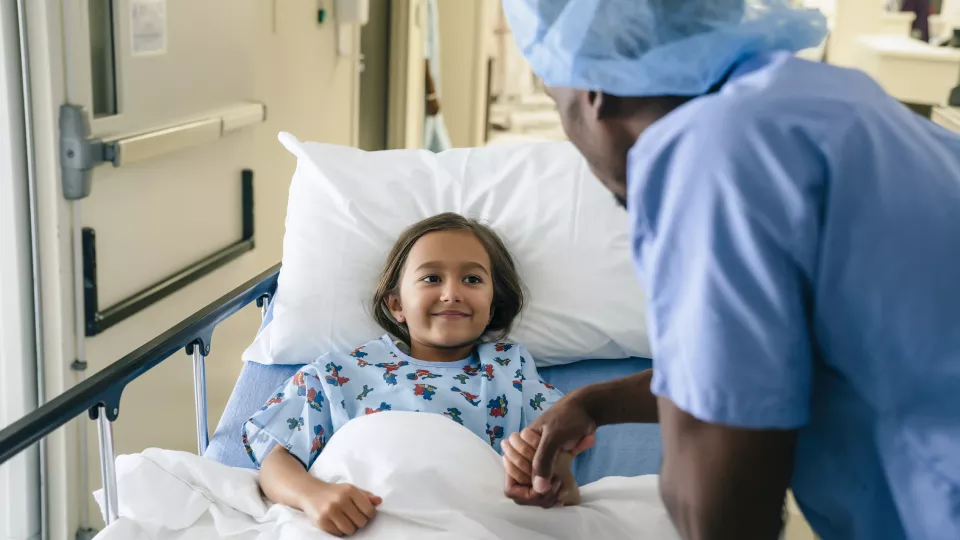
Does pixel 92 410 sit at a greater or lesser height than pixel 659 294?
lesser

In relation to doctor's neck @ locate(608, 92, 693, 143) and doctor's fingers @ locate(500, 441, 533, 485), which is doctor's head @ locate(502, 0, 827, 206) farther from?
doctor's fingers @ locate(500, 441, 533, 485)

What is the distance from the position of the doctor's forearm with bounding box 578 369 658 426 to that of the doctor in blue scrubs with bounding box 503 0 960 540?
0.43 m

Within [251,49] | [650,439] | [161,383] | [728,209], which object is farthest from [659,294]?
[251,49]

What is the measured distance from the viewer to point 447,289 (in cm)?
165

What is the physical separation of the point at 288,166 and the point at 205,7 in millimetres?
882

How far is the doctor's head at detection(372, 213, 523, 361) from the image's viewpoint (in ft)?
5.40

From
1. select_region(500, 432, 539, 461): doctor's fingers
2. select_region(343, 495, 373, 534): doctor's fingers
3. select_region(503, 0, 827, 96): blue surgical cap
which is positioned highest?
select_region(503, 0, 827, 96): blue surgical cap

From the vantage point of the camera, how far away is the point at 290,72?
312cm

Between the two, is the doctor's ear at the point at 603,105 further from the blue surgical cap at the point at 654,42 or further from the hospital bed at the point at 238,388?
the hospital bed at the point at 238,388

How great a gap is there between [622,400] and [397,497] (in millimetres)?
340

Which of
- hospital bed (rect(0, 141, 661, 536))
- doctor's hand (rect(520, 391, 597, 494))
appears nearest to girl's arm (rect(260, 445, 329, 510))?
hospital bed (rect(0, 141, 661, 536))

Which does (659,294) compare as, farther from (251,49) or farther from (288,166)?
(288,166)

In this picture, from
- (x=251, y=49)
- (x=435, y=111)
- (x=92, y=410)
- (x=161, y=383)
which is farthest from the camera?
(x=435, y=111)

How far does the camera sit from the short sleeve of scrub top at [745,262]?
0.65m
